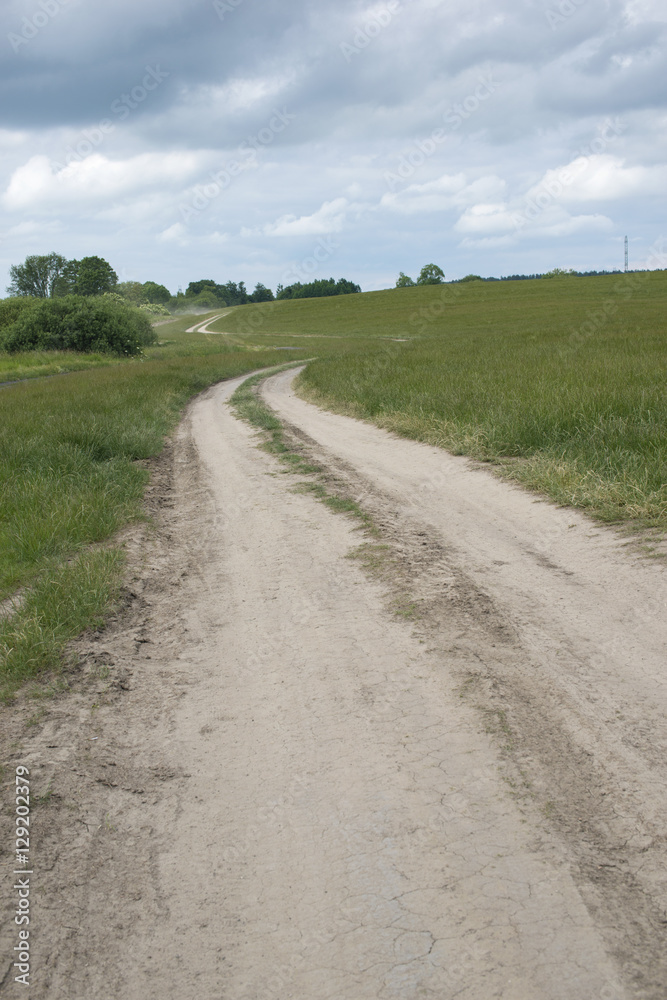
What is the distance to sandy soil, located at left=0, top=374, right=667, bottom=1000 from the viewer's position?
188cm

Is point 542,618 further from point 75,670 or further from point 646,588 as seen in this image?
point 75,670

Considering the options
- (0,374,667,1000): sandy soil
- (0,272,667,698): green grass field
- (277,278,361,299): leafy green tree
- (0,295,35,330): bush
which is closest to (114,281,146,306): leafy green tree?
(277,278,361,299): leafy green tree

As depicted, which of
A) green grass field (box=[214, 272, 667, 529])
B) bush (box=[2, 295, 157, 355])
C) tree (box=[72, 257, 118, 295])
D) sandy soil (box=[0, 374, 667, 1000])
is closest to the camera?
sandy soil (box=[0, 374, 667, 1000])

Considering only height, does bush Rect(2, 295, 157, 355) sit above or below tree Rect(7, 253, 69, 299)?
below

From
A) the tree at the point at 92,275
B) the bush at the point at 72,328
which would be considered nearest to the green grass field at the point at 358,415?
the bush at the point at 72,328

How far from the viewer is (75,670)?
370cm

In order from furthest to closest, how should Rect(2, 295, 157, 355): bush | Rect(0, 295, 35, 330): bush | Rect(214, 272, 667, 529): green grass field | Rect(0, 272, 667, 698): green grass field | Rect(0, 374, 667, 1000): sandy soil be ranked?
Rect(0, 295, 35, 330): bush < Rect(2, 295, 157, 355): bush < Rect(214, 272, 667, 529): green grass field < Rect(0, 272, 667, 698): green grass field < Rect(0, 374, 667, 1000): sandy soil

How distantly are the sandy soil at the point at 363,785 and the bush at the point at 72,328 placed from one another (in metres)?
41.1

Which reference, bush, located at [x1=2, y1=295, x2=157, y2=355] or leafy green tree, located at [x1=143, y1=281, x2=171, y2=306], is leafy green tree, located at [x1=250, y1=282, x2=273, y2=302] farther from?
bush, located at [x1=2, y1=295, x2=157, y2=355]

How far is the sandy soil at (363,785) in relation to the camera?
188 centimetres

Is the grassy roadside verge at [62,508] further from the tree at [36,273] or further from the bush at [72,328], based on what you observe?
the tree at [36,273]

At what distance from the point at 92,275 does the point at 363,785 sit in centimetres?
9328

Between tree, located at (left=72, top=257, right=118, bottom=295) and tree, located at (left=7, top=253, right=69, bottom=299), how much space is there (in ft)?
24.4

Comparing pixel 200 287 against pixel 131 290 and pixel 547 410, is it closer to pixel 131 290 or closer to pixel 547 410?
pixel 131 290
